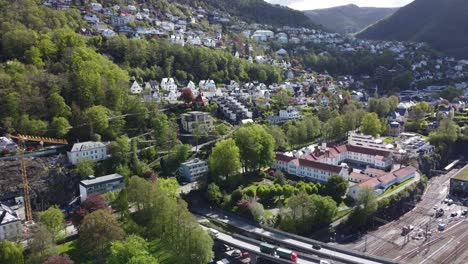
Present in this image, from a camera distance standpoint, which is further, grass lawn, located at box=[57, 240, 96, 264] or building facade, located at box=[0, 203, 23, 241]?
building facade, located at box=[0, 203, 23, 241]

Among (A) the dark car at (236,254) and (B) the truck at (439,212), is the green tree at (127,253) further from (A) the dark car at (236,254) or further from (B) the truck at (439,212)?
(B) the truck at (439,212)

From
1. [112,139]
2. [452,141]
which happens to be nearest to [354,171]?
[452,141]

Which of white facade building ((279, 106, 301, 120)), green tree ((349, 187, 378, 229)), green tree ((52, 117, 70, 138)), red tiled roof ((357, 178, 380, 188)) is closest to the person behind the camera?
green tree ((349, 187, 378, 229))

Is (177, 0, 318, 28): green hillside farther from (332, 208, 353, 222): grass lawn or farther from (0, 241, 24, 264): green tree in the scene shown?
(0, 241, 24, 264): green tree

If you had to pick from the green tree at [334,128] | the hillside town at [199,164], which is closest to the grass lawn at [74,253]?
the hillside town at [199,164]

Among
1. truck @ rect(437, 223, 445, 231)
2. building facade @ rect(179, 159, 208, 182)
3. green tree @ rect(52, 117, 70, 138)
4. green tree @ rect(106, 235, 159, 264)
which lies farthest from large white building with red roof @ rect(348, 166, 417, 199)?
green tree @ rect(52, 117, 70, 138)

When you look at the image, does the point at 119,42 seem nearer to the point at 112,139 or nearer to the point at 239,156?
the point at 112,139
